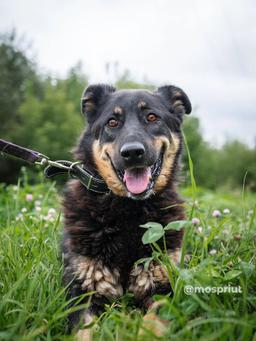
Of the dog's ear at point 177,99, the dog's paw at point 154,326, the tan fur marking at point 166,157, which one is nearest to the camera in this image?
the dog's paw at point 154,326

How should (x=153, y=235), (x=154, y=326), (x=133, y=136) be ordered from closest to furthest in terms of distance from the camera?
(x=154, y=326), (x=153, y=235), (x=133, y=136)

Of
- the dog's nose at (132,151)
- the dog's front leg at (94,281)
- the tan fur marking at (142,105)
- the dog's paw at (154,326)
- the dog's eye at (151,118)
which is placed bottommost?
the dog's front leg at (94,281)

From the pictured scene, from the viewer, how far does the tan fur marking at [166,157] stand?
3.74 m

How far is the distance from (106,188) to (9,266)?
109 cm

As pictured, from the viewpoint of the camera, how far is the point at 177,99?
4301 mm

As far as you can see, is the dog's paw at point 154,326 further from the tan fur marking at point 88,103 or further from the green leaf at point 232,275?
the tan fur marking at point 88,103

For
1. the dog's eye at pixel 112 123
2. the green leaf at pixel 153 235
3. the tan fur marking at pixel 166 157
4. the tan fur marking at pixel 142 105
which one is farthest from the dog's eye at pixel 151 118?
the green leaf at pixel 153 235

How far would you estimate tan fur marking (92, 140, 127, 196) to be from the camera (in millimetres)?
3607

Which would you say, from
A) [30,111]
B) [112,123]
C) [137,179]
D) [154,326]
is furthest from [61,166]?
[30,111]

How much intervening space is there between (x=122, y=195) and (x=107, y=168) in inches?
12.1

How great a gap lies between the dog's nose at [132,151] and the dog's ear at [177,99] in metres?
1.09

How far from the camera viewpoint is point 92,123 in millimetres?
Result: 4043

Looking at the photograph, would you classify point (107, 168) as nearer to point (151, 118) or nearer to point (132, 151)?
point (132, 151)

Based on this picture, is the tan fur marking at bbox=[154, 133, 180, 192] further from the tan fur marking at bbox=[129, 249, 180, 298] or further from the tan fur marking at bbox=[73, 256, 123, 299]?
the tan fur marking at bbox=[73, 256, 123, 299]
